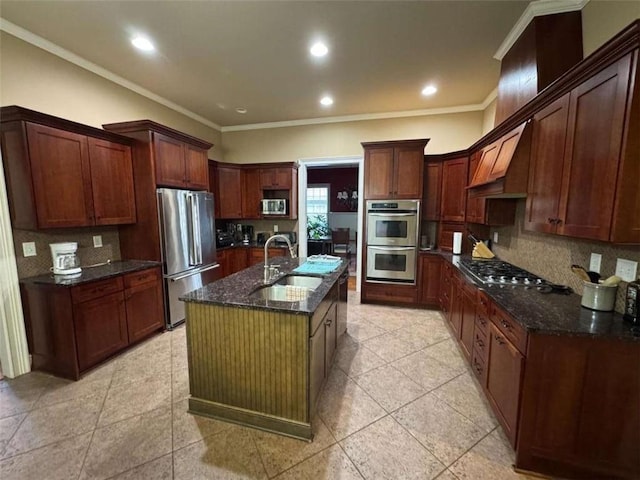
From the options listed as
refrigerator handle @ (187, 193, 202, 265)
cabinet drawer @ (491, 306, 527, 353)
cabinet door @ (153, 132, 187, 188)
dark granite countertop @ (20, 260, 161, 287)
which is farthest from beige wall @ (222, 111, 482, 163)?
cabinet drawer @ (491, 306, 527, 353)

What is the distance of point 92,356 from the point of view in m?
2.52

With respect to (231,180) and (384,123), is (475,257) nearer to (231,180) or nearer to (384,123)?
(384,123)

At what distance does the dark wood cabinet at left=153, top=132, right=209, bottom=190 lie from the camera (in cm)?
320

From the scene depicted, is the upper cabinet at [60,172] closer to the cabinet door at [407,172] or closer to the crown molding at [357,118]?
the crown molding at [357,118]

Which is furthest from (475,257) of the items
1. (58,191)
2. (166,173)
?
(58,191)

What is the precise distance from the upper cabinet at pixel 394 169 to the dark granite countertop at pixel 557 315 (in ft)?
7.24

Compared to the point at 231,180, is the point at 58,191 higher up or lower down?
lower down

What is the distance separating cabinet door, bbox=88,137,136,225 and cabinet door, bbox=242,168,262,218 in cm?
213

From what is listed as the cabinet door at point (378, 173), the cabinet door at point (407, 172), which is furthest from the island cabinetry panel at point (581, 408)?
the cabinet door at point (378, 173)

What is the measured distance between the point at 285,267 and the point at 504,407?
2.09 meters

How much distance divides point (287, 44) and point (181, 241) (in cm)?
258

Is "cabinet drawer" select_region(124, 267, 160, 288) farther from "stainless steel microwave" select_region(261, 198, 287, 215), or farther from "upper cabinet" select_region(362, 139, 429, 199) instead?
"upper cabinet" select_region(362, 139, 429, 199)

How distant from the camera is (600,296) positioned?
5.40 feet

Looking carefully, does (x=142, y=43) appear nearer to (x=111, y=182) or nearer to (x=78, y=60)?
(x=78, y=60)
